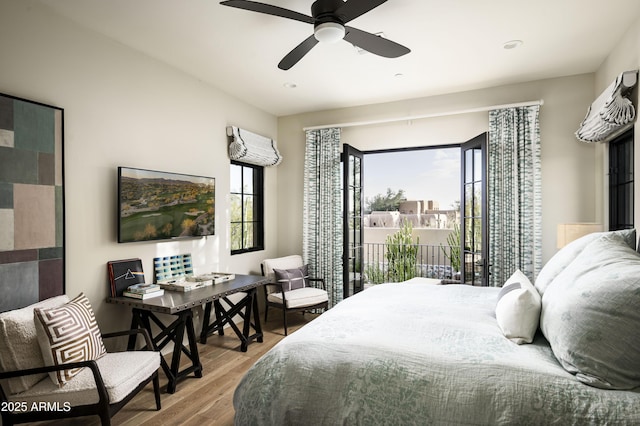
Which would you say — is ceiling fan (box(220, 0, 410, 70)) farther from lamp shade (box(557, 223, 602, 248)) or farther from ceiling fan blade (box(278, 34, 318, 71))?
lamp shade (box(557, 223, 602, 248))

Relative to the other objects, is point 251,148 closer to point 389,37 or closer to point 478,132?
point 389,37

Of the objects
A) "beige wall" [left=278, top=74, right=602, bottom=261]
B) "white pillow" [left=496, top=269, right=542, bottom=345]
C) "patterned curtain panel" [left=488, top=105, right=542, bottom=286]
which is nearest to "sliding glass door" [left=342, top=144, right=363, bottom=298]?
"beige wall" [left=278, top=74, right=602, bottom=261]

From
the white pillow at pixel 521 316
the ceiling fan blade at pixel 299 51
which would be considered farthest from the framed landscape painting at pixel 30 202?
the white pillow at pixel 521 316

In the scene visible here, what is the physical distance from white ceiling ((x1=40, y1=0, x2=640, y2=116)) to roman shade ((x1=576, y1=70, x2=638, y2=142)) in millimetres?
481

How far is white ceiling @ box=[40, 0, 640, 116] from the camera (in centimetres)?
250

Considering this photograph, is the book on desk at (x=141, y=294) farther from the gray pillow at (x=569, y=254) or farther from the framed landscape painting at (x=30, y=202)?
the gray pillow at (x=569, y=254)

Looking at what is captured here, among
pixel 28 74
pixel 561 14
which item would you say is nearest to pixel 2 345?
pixel 28 74

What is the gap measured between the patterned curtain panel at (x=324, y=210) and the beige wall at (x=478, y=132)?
0.70ft

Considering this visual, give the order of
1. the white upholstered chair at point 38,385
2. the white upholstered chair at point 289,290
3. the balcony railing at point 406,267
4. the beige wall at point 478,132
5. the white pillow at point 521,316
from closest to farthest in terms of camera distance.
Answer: the white pillow at point 521,316 → the white upholstered chair at point 38,385 → the beige wall at point 478,132 → the white upholstered chair at point 289,290 → the balcony railing at point 406,267

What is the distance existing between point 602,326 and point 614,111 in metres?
2.26

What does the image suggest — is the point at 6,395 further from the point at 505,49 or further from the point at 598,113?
the point at 598,113

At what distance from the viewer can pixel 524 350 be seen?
4.98 feet

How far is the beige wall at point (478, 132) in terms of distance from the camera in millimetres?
3721

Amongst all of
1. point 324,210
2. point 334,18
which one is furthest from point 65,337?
point 324,210
